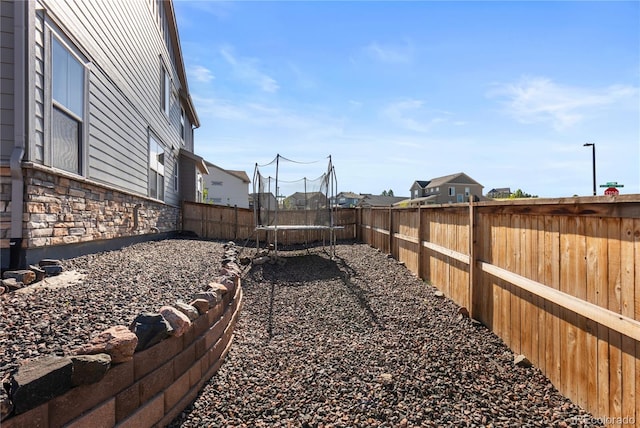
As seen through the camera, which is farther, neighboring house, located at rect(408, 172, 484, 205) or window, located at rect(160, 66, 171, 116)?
neighboring house, located at rect(408, 172, 484, 205)

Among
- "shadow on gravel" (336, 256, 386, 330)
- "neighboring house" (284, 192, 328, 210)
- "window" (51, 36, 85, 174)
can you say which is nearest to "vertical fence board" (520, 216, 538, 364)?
"shadow on gravel" (336, 256, 386, 330)

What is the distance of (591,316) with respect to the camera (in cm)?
231

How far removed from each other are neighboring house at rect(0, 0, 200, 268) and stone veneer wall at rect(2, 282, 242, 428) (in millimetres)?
2444

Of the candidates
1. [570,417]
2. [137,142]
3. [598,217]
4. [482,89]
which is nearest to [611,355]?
[570,417]

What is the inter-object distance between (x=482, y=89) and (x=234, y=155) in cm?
2175

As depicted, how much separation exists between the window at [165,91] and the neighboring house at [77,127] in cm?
113

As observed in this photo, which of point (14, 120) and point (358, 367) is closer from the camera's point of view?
point (358, 367)

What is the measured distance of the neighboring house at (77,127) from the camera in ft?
11.8

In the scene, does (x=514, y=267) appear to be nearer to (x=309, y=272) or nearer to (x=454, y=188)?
(x=309, y=272)

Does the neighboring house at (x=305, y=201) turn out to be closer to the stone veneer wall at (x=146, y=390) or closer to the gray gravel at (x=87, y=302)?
the gray gravel at (x=87, y=302)

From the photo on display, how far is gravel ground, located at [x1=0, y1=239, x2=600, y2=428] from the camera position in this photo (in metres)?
2.40

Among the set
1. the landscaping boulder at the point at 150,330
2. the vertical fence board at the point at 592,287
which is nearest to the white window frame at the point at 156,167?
the landscaping boulder at the point at 150,330

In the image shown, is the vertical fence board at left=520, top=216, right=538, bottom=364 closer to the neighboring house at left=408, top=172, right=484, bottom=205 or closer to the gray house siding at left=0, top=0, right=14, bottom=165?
the gray house siding at left=0, top=0, right=14, bottom=165

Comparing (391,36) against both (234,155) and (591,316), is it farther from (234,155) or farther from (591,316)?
(234,155)
